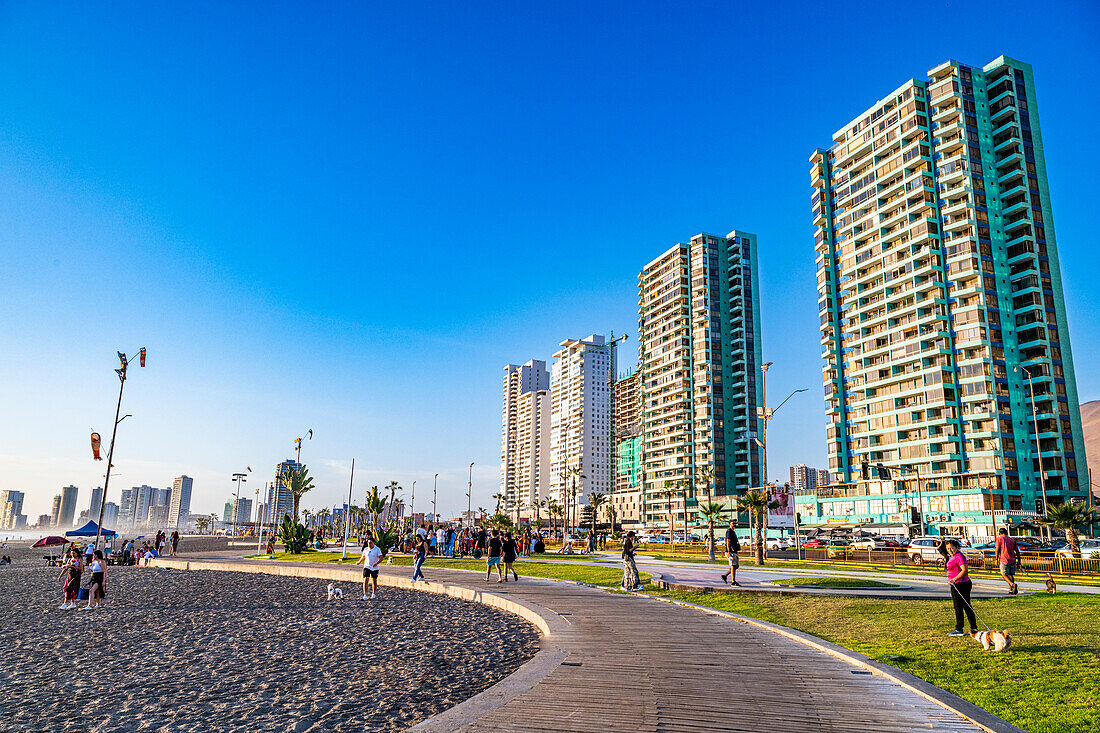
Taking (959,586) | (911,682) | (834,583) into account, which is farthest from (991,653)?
(834,583)

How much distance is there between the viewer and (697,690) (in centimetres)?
742

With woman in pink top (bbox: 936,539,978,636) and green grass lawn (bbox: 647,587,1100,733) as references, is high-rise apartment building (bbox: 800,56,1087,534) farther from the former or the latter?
woman in pink top (bbox: 936,539,978,636)

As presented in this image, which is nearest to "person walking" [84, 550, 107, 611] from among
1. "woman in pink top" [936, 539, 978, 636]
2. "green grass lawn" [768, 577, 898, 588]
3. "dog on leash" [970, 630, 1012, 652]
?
"green grass lawn" [768, 577, 898, 588]

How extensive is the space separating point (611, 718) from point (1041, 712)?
4243mm

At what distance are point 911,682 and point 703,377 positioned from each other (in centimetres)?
12715

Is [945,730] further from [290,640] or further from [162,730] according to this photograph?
[290,640]

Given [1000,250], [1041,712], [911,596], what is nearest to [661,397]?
[1000,250]

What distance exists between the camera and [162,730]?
767 centimetres

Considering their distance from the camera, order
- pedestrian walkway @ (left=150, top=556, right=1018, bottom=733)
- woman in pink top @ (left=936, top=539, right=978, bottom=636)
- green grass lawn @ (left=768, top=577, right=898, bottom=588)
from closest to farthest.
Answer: pedestrian walkway @ (left=150, top=556, right=1018, bottom=733)
woman in pink top @ (left=936, top=539, right=978, bottom=636)
green grass lawn @ (left=768, top=577, right=898, bottom=588)

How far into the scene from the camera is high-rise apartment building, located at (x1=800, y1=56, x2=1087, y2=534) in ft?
252

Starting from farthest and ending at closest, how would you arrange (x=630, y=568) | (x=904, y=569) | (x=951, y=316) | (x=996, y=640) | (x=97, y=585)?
(x=951, y=316) → (x=904, y=569) → (x=97, y=585) → (x=630, y=568) → (x=996, y=640)

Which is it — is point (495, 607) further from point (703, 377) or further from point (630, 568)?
point (703, 377)

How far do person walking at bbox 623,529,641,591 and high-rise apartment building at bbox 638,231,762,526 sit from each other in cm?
10764

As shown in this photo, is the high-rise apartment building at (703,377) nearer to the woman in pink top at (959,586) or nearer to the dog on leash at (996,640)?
the woman in pink top at (959,586)
